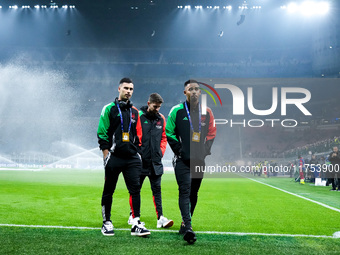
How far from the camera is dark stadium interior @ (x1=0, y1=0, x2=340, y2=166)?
1560 inches

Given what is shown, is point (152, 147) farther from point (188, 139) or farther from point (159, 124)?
point (188, 139)

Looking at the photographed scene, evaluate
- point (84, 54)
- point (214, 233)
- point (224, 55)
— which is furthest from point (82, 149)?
point (214, 233)

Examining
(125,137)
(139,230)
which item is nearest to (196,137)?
(125,137)

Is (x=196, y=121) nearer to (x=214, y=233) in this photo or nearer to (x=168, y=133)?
(x=168, y=133)

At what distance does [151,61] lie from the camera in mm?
49812

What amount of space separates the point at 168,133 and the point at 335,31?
36.5 m

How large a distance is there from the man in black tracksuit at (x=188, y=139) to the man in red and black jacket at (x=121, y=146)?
50 centimetres

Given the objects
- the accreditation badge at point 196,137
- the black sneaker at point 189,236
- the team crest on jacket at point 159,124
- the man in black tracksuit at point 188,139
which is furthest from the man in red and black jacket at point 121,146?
the team crest on jacket at point 159,124

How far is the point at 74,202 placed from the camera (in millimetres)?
9578

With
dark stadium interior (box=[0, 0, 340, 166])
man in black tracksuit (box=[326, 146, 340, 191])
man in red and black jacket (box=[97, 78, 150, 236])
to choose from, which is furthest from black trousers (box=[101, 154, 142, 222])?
dark stadium interior (box=[0, 0, 340, 166])

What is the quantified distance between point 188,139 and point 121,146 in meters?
0.87

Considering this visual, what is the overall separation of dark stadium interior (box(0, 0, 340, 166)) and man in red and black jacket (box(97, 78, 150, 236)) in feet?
98.0

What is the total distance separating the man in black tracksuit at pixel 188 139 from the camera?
16.9 feet

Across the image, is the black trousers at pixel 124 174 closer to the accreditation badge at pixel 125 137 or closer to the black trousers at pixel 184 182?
the accreditation badge at pixel 125 137
